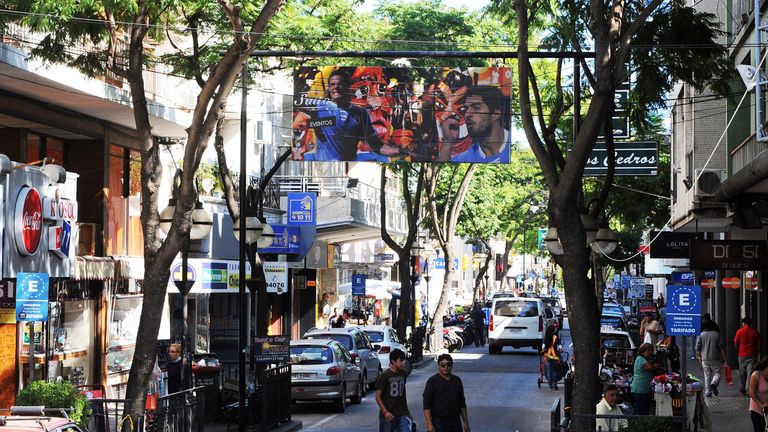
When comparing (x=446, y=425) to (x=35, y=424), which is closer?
(x=35, y=424)

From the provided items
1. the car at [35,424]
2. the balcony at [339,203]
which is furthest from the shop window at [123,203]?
the car at [35,424]

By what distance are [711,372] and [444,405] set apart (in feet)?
48.7

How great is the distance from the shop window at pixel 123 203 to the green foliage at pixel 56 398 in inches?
436

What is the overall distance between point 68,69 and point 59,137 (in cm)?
429

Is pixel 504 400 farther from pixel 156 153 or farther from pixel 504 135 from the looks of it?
pixel 156 153

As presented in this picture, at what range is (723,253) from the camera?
20188 millimetres

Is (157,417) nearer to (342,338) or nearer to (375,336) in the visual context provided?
(342,338)

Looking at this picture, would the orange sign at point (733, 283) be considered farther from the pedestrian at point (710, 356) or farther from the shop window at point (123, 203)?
the shop window at point (123, 203)

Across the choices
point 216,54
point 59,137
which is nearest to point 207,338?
point 59,137

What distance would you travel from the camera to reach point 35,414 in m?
11.1

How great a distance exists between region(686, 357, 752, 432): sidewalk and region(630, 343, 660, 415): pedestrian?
3.67ft

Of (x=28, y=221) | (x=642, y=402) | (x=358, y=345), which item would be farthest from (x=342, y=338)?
(x=28, y=221)

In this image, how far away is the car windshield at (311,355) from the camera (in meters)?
24.4

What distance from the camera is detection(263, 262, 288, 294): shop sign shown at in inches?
988
